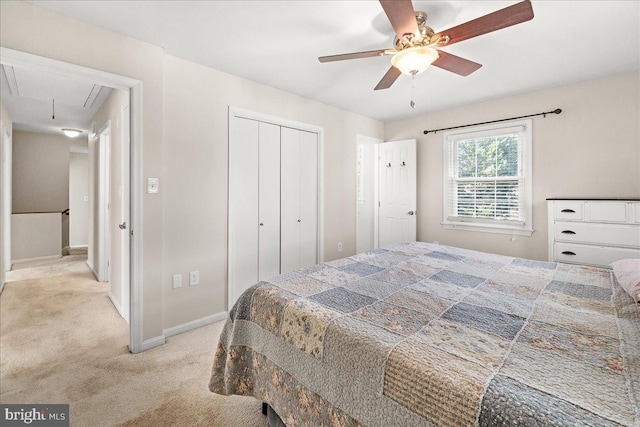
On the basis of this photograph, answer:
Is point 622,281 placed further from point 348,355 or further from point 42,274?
point 42,274

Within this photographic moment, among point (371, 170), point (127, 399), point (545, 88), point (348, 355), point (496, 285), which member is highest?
point (545, 88)

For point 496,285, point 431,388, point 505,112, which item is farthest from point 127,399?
point 505,112

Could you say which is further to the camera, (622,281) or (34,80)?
(34,80)

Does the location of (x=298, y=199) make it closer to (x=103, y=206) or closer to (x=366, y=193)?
(x=366, y=193)

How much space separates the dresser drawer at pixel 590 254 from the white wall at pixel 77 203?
8895mm

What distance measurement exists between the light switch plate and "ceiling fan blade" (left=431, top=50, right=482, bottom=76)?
238cm

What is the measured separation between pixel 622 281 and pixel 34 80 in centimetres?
523

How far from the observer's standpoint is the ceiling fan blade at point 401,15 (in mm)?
1510

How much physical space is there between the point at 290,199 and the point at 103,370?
2.33 meters

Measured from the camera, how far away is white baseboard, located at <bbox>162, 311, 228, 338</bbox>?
258cm

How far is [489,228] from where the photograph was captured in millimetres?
3799

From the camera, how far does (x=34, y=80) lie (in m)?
3.10

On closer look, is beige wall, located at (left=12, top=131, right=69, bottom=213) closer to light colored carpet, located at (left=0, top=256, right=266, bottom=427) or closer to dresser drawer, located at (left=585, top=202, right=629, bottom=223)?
light colored carpet, located at (left=0, top=256, right=266, bottom=427)

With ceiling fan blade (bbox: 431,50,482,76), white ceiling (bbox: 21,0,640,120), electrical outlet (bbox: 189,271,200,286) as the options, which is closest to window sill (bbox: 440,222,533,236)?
white ceiling (bbox: 21,0,640,120)
